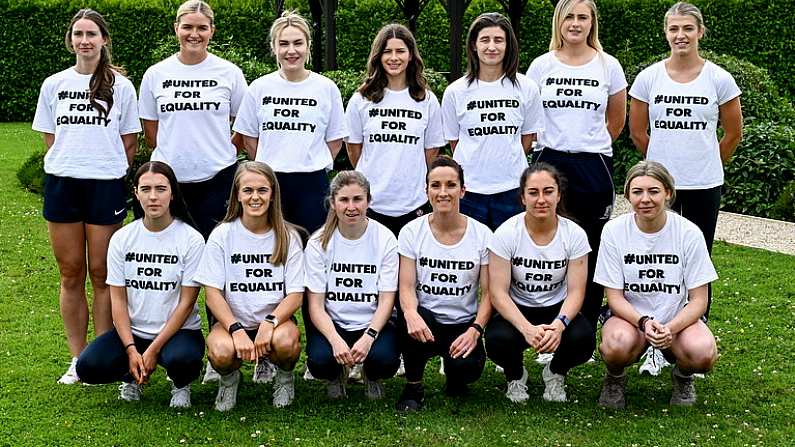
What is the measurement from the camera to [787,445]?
14.9ft

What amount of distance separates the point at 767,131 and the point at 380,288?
651 centimetres

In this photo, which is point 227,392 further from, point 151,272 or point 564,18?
point 564,18

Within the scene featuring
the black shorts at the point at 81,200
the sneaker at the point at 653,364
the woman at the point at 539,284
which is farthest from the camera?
the sneaker at the point at 653,364

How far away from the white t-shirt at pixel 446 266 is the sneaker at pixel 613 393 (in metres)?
0.80

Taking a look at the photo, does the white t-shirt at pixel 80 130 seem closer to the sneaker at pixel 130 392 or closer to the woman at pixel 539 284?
the sneaker at pixel 130 392

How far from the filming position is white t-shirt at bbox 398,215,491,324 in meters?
5.16

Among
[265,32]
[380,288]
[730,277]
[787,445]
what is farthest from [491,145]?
[265,32]

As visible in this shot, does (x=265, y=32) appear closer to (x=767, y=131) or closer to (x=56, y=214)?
(x=767, y=131)

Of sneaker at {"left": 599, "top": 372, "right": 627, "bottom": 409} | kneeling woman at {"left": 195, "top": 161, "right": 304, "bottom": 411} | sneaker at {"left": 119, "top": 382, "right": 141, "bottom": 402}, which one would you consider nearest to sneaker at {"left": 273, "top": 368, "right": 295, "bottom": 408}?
kneeling woman at {"left": 195, "top": 161, "right": 304, "bottom": 411}

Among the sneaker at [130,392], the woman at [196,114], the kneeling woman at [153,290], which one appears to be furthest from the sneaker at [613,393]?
the sneaker at [130,392]

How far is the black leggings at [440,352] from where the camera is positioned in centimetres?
507

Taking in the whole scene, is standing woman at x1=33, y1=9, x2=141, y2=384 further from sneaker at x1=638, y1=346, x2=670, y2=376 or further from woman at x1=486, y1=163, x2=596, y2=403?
sneaker at x1=638, y1=346, x2=670, y2=376

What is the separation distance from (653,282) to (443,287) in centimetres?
109

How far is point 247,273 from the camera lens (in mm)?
5105
